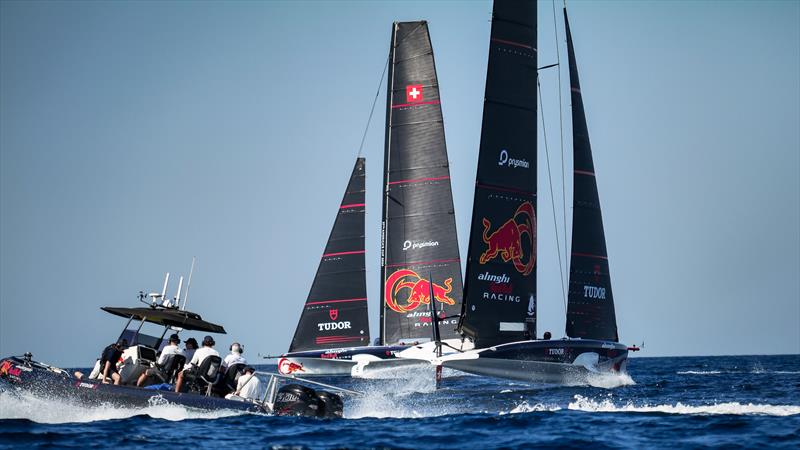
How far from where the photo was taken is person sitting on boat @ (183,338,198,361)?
955 inches

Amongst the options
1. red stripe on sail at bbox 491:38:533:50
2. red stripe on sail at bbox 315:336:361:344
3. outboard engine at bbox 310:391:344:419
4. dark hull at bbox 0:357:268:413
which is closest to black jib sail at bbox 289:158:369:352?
red stripe on sail at bbox 315:336:361:344

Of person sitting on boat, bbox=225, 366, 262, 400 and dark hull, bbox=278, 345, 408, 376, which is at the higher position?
dark hull, bbox=278, 345, 408, 376

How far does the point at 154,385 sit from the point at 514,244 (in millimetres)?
16074

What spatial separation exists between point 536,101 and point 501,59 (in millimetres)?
2053

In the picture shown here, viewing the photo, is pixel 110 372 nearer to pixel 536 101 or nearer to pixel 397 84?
pixel 536 101

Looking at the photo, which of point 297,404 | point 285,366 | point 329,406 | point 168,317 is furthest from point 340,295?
point 297,404

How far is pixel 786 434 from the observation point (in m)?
19.3

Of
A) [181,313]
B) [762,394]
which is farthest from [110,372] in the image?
[762,394]

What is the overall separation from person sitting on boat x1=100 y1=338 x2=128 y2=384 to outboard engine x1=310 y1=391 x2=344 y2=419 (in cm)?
438

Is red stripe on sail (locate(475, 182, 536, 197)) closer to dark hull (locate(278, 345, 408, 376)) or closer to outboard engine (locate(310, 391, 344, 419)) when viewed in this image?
dark hull (locate(278, 345, 408, 376))

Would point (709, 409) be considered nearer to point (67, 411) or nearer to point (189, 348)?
point (189, 348)

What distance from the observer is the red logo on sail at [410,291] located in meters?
42.4

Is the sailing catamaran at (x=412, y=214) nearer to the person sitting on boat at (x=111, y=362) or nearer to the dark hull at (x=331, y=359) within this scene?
the dark hull at (x=331, y=359)

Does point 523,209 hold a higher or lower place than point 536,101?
lower
